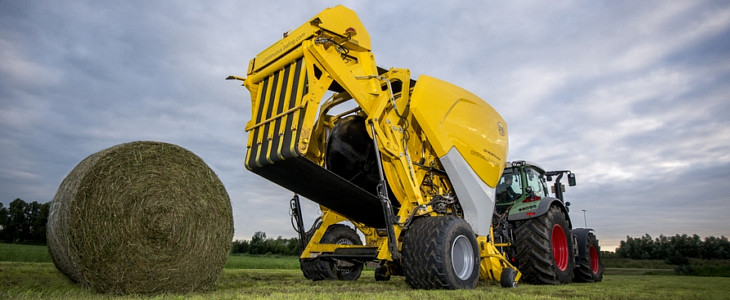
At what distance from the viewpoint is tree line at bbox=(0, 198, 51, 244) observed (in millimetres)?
21688

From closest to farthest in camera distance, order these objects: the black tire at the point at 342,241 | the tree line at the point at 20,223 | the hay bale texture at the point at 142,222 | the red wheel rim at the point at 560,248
A: the hay bale texture at the point at 142,222 < the black tire at the point at 342,241 < the red wheel rim at the point at 560,248 < the tree line at the point at 20,223

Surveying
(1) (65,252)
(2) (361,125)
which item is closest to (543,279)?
(2) (361,125)

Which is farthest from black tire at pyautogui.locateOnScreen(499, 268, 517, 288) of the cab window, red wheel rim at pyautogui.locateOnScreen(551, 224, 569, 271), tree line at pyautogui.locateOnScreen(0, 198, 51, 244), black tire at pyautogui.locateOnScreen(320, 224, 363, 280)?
tree line at pyautogui.locateOnScreen(0, 198, 51, 244)

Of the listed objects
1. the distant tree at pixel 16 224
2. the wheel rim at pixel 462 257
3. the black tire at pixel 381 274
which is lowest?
the black tire at pixel 381 274

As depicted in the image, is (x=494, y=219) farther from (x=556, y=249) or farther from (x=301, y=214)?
(x=301, y=214)

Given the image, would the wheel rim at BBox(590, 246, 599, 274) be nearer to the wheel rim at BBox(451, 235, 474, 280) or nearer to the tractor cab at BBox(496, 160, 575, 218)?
the tractor cab at BBox(496, 160, 575, 218)

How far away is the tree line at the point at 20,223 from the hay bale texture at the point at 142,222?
67.8 feet

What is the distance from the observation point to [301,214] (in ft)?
21.7

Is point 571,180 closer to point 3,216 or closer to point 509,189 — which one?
point 509,189

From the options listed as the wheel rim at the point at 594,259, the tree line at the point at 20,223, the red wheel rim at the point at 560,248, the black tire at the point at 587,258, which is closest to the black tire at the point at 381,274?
the red wheel rim at the point at 560,248

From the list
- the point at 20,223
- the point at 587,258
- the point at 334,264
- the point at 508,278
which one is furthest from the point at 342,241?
the point at 20,223

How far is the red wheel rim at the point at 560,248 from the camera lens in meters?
7.13

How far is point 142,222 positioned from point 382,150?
2.57 metres

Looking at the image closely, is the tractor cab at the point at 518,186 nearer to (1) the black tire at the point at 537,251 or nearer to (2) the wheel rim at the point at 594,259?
(1) the black tire at the point at 537,251
